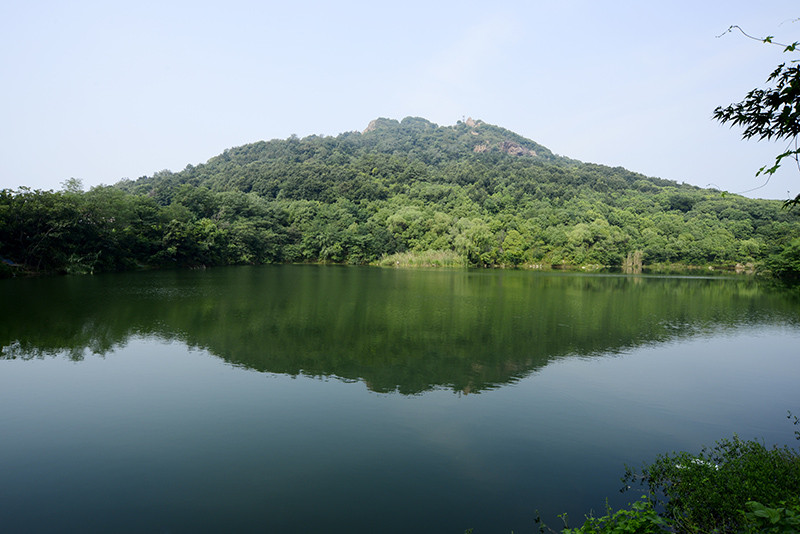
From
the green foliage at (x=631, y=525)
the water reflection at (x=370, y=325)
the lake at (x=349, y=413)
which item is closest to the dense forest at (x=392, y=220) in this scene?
the water reflection at (x=370, y=325)

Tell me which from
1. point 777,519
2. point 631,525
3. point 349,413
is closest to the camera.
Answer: point 777,519

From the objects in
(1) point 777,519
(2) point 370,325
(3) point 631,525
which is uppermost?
(1) point 777,519

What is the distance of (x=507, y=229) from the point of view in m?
73.0

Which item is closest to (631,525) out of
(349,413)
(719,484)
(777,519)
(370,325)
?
(777,519)

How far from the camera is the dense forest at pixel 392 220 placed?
1458 inches

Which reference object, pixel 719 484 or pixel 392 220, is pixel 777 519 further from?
pixel 392 220

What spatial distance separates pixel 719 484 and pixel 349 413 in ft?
18.0

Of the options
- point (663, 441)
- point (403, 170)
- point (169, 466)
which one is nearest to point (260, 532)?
point (169, 466)

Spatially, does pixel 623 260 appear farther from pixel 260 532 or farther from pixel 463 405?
pixel 260 532

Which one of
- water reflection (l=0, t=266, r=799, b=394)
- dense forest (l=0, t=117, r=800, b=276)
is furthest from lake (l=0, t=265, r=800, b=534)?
dense forest (l=0, t=117, r=800, b=276)

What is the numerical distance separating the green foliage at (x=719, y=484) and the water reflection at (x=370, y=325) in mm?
4261

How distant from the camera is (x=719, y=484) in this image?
16.1 ft

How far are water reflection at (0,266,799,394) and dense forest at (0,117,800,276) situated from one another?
37.6ft

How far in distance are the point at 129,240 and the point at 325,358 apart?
39.0 meters
